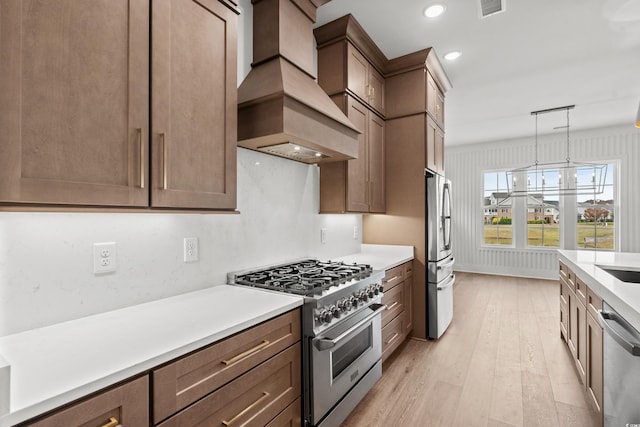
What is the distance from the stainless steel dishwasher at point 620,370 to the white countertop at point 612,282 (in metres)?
0.06

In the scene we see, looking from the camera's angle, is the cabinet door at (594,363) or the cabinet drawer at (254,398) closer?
the cabinet drawer at (254,398)

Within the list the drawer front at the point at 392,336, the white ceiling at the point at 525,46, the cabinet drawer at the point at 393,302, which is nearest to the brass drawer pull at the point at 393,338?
the drawer front at the point at 392,336

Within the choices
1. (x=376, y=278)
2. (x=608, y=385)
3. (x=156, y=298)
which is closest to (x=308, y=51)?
(x=376, y=278)

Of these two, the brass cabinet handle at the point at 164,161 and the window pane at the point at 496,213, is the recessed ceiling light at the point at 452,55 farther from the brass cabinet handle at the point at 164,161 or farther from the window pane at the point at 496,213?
the window pane at the point at 496,213

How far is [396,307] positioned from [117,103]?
8.30ft

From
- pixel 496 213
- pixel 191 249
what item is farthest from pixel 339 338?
pixel 496 213

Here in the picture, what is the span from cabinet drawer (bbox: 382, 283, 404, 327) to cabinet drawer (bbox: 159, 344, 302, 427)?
3.86 feet

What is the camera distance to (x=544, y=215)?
6324 mm

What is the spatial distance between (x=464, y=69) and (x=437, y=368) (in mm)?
3018

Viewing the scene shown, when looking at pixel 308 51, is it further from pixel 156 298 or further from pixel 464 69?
pixel 464 69

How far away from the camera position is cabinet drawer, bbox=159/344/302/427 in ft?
3.69

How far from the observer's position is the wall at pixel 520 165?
18.3 ft

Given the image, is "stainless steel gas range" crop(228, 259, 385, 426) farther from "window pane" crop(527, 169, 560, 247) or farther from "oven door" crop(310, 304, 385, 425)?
"window pane" crop(527, 169, 560, 247)

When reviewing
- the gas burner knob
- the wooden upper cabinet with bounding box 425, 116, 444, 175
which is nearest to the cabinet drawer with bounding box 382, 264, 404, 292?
the gas burner knob
